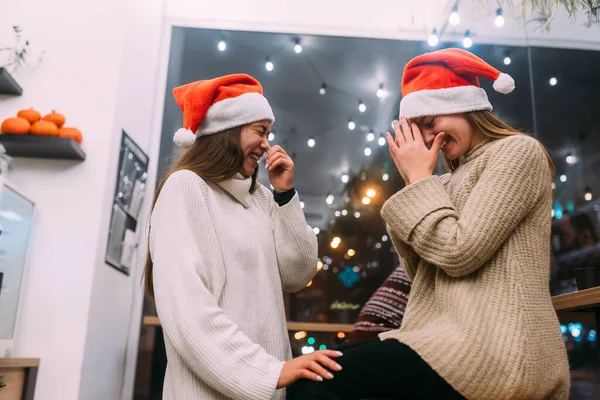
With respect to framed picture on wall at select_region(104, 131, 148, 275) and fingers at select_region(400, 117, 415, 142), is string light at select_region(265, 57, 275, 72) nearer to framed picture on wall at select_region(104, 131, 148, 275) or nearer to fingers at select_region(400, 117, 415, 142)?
framed picture on wall at select_region(104, 131, 148, 275)

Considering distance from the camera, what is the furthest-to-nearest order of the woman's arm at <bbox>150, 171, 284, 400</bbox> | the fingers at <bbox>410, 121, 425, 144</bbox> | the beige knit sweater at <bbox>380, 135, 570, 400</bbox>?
the fingers at <bbox>410, 121, 425, 144</bbox>
the woman's arm at <bbox>150, 171, 284, 400</bbox>
the beige knit sweater at <bbox>380, 135, 570, 400</bbox>

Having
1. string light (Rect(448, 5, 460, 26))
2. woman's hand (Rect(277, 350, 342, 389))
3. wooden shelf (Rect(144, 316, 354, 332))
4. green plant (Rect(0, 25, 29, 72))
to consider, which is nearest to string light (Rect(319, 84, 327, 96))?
string light (Rect(448, 5, 460, 26))

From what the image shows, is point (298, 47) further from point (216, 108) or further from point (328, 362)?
point (328, 362)

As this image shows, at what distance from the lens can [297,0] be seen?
376 centimetres

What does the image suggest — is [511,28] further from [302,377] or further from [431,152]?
[302,377]

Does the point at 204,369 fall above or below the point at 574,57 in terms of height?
below

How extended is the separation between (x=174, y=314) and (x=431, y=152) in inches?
24.9

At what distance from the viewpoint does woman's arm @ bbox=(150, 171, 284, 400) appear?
1131 mm

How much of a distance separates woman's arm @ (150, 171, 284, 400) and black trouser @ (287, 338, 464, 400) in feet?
0.50

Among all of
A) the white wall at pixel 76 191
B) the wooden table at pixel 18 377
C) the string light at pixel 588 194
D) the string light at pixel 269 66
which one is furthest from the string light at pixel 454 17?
the wooden table at pixel 18 377

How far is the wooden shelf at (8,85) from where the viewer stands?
2.56m

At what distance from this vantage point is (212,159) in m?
1.49

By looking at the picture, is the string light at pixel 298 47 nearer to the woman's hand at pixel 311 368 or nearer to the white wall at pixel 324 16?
the white wall at pixel 324 16

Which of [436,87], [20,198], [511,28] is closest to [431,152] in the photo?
[436,87]
